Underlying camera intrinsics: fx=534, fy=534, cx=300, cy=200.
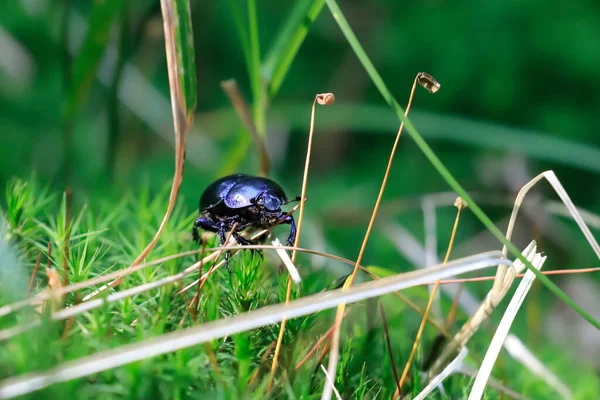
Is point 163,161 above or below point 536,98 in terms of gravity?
below

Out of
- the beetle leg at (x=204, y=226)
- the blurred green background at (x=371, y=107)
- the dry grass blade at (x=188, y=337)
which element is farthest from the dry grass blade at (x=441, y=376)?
the blurred green background at (x=371, y=107)

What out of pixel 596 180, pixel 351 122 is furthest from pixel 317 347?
pixel 596 180

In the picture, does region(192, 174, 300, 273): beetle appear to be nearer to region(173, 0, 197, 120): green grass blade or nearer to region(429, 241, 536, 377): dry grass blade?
region(173, 0, 197, 120): green grass blade

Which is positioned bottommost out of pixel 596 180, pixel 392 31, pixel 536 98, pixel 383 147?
pixel 596 180

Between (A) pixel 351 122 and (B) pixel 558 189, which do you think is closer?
(B) pixel 558 189

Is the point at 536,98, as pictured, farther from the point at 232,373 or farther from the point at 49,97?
the point at 232,373

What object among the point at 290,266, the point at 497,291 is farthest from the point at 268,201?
the point at 497,291
